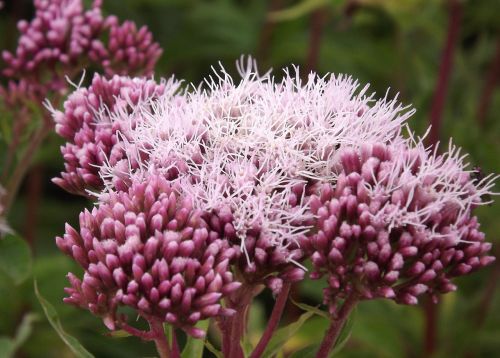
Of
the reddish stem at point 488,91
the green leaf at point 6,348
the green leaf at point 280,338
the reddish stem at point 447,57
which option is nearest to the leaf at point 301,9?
the reddish stem at point 447,57

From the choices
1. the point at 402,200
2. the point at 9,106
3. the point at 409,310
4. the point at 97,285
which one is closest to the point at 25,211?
the point at 9,106

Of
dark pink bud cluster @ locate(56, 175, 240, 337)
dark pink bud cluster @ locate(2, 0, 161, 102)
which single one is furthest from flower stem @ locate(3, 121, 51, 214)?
dark pink bud cluster @ locate(56, 175, 240, 337)

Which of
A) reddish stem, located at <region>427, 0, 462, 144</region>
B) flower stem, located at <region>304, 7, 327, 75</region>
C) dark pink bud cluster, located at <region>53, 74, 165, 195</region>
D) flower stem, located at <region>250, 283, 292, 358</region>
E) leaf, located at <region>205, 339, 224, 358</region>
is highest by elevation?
flower stem, located at <region>304, 7, 327, 75</region>

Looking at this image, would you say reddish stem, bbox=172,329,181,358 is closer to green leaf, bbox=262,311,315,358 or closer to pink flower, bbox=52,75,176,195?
green leaf, bbox=262,311,315,358

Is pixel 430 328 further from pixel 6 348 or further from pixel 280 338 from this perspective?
pixel 6 348

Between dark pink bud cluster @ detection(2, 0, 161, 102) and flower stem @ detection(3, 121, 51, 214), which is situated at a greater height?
dark pink bud cluster @ detection(2, 0, 161, 102)
